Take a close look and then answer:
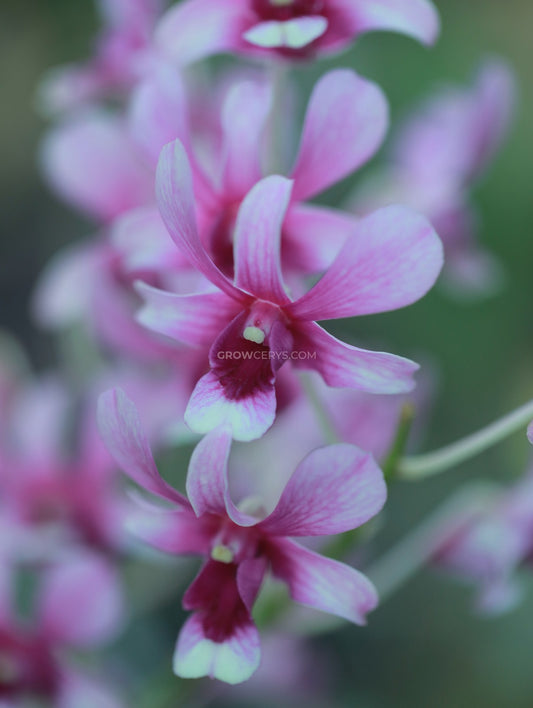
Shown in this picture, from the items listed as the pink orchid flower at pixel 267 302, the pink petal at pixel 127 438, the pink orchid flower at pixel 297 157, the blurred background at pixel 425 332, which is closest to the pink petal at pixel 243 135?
the pink orchid flower at pixel 297 157

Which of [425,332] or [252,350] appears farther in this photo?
[425,332]

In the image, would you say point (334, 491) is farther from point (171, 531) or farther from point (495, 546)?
point (495, 546)

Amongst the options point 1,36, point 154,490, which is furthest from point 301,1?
point 1,36

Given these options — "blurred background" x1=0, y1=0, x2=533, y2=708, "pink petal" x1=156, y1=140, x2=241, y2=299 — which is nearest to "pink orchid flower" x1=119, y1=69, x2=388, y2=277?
"pink petal" x1=156, y1=140, x2=241, y2=299

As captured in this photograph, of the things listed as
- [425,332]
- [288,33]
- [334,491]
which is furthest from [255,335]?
[425,332]

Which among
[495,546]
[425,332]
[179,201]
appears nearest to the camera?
[179,201]

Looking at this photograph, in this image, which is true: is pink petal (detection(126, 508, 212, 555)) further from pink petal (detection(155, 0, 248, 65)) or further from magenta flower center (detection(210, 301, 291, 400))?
pink petal (detection(155, 0, 248, 65))

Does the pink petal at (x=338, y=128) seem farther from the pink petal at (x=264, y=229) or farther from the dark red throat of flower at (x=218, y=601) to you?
the dark red throat of flower at (x=218, y=601)
